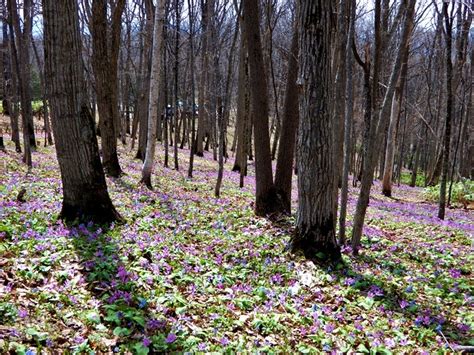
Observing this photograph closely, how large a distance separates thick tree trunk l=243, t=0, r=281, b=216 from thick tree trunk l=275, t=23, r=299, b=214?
29 cm

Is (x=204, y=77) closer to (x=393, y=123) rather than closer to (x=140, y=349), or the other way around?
(x=393, y=123)

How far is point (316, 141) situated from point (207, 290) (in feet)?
8.80

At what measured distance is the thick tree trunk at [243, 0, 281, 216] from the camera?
877 centimetres

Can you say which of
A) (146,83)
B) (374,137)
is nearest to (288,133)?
(374,137)

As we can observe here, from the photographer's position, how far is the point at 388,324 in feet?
14.3

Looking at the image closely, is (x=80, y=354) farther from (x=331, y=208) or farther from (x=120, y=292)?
(x=331, y=208)

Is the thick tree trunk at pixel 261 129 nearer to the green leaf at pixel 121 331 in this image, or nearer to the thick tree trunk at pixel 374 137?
the thick tree trunk at pixel 374 137

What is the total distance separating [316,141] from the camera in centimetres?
577

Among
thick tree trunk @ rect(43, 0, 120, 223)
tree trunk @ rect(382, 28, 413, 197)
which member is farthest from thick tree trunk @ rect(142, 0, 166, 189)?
tree trunk @ rect(382, 28, 413, 197)

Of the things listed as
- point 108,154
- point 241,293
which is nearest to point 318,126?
point 241,293

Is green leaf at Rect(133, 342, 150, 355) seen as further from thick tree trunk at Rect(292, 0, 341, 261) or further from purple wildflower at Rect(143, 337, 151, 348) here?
thick tree trunk at Rect(292, 0, 341, 261)

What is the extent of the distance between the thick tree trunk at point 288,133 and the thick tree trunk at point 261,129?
0.29 m

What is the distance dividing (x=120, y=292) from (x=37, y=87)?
128ft

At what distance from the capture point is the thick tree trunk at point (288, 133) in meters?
8.84
